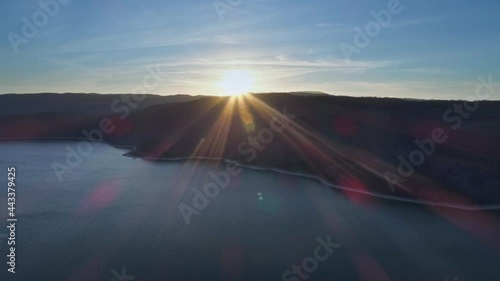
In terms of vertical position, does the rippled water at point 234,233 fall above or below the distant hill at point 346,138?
below

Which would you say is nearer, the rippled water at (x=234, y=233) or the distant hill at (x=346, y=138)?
the rippled water at (x=234, y=233)

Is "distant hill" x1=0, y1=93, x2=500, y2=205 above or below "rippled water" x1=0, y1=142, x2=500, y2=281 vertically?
above

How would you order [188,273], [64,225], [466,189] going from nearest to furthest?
[188,273] < [64,225] < [466,189]

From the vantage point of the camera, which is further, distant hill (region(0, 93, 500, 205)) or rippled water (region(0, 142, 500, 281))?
distant hill (region(0, 93, 500, 205))

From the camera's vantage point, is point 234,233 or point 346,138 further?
point 346,138

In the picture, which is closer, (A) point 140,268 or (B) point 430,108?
(A) point 140,268

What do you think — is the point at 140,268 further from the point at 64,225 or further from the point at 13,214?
the point at 13,214

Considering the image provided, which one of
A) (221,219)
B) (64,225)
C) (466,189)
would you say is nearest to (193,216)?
(221,219)

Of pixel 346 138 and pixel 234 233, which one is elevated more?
pixel 346 138
